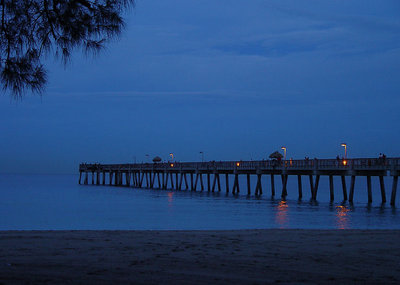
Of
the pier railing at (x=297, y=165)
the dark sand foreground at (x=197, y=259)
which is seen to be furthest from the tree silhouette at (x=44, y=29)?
the pier railing at (x=297, y=165)

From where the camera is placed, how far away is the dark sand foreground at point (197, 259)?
7.07 meters

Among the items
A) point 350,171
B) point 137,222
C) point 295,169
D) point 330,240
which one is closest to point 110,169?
point 295,169

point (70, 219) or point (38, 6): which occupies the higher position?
point (38, 6)

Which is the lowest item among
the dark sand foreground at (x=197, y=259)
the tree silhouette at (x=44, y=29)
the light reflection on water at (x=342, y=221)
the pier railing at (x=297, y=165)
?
the light reflection on water at (x=342, y=221)

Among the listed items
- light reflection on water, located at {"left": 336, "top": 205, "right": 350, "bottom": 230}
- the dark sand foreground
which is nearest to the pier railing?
light reflection on water, located at {"left": 336, "top": 205, "right": 350, "bottom": 230}

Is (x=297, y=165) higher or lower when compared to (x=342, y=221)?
higher

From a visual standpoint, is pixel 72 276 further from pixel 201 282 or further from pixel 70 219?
pixel 70 219

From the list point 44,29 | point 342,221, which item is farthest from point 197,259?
point 342,221

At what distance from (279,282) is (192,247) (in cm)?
339

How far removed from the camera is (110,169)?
282 feet

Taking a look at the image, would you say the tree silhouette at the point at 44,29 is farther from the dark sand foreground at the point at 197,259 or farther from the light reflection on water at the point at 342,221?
the light reflection on water at the point at 342,221

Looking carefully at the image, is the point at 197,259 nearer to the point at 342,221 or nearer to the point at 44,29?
the point at 44,29

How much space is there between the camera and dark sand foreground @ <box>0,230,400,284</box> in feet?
23.2

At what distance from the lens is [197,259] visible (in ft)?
28.1
